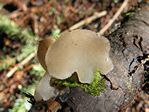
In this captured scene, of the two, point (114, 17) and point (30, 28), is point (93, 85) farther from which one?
point (30, 28)

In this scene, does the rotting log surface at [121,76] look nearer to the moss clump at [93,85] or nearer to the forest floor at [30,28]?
the moss clump at [93,85]

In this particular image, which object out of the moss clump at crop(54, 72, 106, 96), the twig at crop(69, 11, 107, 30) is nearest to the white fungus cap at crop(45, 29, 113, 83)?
the moss clump at crop(54, 72, 106, 96)

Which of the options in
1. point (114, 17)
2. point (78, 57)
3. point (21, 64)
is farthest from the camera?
point (114, 17)

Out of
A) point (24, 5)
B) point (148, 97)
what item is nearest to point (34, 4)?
point (24, 5)

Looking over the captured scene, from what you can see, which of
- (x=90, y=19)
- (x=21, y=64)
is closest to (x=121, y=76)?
(x=21, y=64)

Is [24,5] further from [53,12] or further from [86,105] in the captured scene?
[86,105]

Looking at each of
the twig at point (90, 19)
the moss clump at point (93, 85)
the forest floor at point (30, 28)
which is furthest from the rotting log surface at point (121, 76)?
the twig at point (90, 19)
